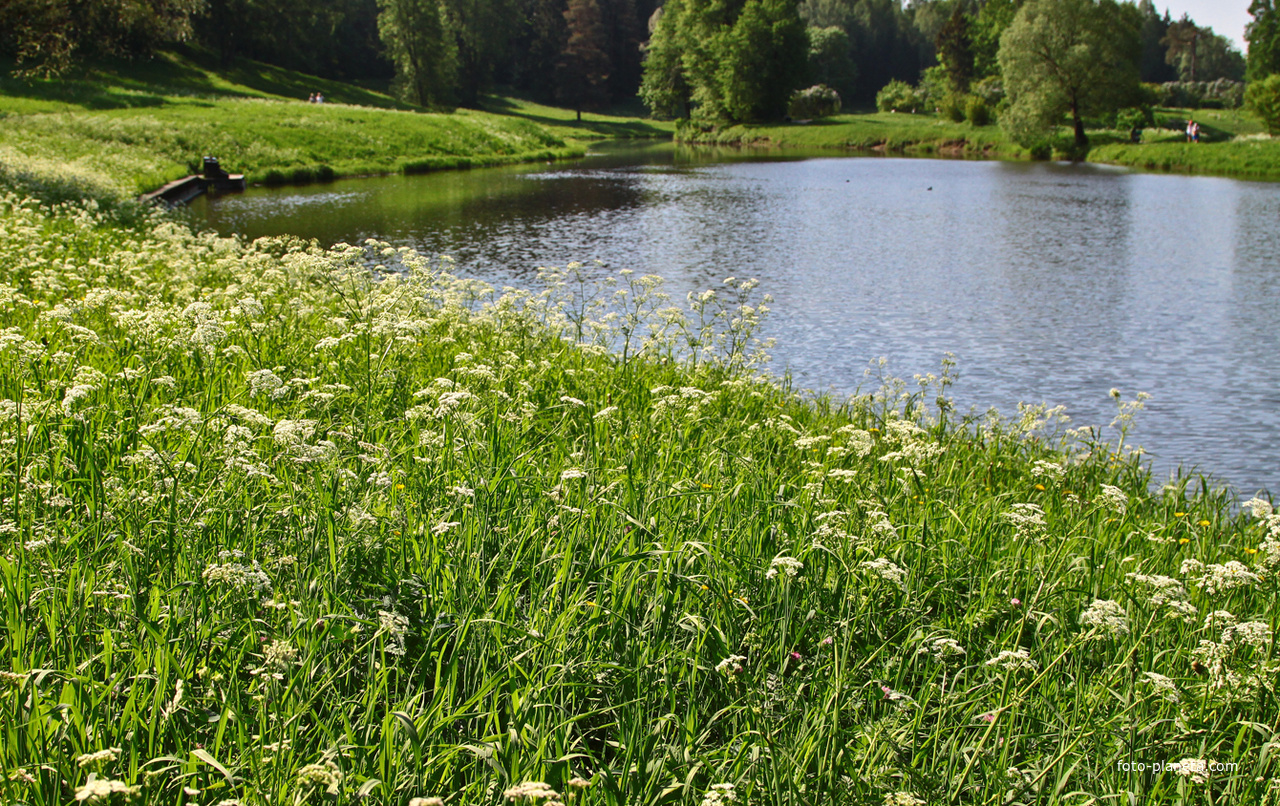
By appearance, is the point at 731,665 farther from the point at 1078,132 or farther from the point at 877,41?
the point at 877,41

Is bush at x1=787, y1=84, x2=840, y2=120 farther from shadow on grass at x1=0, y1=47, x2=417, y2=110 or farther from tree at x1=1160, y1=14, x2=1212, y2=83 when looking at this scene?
tree at x1=1160, y1=14, x2=1212, y2=83

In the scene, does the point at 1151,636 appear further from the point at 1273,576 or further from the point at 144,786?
the point at 144,786

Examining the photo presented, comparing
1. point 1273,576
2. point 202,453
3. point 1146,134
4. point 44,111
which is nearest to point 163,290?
point 202,453

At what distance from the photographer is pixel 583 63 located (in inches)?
4540

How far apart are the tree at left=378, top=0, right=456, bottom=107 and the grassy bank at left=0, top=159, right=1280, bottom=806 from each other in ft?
263

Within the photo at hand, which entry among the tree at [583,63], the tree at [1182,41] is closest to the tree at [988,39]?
the tree at [583,63]

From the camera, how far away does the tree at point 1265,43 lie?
7362cm

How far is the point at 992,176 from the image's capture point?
4372cm

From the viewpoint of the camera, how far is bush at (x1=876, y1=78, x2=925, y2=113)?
335 ft

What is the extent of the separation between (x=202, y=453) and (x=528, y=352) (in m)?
3.76

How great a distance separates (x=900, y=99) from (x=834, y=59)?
59.0 feet

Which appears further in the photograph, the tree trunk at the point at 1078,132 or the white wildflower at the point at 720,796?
the tree trunk at the point at 1078,132

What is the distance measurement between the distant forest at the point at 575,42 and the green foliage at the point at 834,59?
0.20 metres

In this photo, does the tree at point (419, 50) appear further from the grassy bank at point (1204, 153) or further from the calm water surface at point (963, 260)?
the grassy bank at point (1204, 153)
